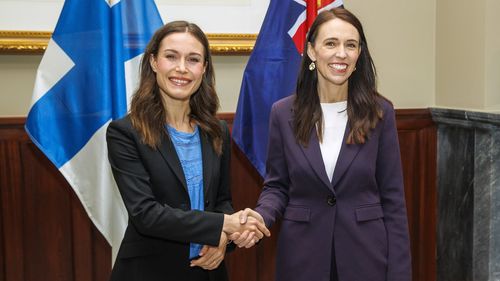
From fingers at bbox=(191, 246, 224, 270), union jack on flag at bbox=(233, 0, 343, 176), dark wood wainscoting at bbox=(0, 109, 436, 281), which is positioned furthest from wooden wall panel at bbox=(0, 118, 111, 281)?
fingers at bbox=(191, 246, 224, 270)

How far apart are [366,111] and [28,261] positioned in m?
1.87

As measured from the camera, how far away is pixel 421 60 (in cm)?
307

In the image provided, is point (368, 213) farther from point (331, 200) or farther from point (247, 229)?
point (247, 229)

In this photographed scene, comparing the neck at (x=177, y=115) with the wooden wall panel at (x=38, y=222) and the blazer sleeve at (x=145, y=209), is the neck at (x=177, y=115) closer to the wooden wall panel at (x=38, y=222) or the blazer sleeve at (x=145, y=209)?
the blazer sleeve at (x=145, y=209)

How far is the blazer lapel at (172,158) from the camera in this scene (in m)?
1.67

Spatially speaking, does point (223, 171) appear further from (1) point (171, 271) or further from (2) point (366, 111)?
(2) point (366, 111)

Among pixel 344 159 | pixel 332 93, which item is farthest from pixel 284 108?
pixel 344 159

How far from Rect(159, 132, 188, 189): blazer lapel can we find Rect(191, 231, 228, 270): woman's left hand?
0.20 meters

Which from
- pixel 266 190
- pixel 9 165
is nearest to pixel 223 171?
pixel 266 190

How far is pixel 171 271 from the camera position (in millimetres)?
1701

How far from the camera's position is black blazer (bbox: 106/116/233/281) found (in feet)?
5.33

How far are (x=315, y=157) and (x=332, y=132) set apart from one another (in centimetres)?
12

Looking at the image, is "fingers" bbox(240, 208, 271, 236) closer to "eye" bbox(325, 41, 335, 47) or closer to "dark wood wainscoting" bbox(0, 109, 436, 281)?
"eye" bbox(325, 41, 335, 47)

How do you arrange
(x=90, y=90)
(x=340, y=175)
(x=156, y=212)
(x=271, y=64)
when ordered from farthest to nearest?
(x=271, y=64) < (x=90, y=90) < (x=340, y=175) < (x=156, y=212)
